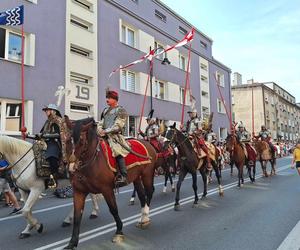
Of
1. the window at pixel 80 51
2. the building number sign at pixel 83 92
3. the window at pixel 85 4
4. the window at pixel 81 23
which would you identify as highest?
the window at pixel 85 4

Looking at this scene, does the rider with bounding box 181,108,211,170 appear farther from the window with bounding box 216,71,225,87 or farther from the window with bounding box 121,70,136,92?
the window with bounding box 216,71,225,87

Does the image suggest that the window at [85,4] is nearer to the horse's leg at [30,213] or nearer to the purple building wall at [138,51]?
the purple building wall at [138,51]

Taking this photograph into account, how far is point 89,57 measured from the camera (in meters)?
17.8

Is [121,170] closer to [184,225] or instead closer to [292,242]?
[184,225]

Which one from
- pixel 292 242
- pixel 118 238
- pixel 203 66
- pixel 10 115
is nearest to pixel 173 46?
pixel 10 115

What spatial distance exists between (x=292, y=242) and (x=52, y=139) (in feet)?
15.2

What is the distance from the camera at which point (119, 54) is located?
19.9m

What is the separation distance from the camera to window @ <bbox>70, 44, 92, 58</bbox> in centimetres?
1704

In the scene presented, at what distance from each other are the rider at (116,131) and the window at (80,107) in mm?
10632

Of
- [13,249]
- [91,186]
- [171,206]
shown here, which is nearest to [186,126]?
[171,206]

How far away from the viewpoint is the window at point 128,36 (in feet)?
69.3

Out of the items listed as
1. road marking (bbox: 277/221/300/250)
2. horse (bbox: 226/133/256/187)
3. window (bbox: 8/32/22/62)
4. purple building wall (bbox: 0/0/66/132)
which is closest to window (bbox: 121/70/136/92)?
purple building wall (bbox: 0/0/66/132)

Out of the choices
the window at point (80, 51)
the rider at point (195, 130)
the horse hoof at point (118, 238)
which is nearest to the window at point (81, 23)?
the window at point (80, 51)

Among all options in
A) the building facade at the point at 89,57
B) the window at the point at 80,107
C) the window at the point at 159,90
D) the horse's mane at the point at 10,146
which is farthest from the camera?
the window at the point at 159,90
